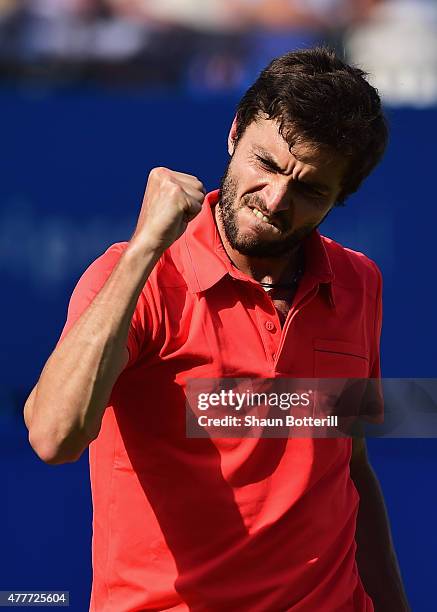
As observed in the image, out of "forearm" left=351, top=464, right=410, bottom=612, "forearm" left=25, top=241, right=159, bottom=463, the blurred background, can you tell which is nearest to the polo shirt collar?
"forearm" left=25, top=241, right=159, bottom=463

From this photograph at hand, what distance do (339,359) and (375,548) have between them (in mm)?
442

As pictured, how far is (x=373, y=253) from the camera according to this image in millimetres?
2680

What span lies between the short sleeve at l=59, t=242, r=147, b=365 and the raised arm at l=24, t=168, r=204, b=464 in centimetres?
6

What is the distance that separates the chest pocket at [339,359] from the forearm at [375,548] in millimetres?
271

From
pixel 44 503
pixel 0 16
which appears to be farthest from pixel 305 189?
pixel 0 16

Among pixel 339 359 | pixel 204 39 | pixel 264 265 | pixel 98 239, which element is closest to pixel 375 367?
pixel 339 359

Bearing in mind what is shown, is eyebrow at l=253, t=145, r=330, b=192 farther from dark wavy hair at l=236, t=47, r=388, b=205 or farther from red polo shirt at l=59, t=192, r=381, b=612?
red polo shirt at l=59, t=192, r=381, b=612

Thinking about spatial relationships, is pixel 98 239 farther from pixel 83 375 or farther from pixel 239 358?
pixel 83 375

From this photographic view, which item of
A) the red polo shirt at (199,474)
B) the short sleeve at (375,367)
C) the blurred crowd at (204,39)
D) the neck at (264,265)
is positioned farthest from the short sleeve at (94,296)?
the blurred crowd at (204,39)

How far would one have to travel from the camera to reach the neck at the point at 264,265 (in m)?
1.68

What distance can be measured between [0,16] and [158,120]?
0.83 metres

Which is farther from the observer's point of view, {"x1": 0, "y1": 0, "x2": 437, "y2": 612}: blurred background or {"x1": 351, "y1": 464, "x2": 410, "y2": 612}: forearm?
{"x1": 0, "y1": 0, "x2": 437, "y2": 612}: blurred background

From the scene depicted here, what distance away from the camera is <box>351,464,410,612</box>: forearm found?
74.8 inches

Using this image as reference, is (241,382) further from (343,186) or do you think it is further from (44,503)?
(44,503)
